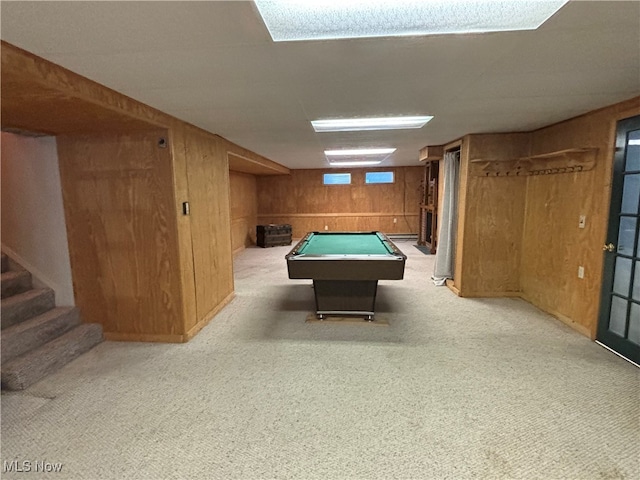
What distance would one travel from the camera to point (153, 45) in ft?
4.59

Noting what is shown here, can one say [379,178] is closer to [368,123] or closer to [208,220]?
[368,123]

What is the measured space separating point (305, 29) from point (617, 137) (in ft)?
9.23

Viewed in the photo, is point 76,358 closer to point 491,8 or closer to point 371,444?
point 371,444

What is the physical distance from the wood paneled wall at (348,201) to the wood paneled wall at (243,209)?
0.60 meters

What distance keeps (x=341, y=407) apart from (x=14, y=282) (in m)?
3.07

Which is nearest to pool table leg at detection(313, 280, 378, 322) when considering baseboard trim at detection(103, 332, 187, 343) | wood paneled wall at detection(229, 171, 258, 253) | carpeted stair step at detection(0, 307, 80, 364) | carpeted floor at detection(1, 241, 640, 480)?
carpeted floor at detection(1, 241, 640, 480)

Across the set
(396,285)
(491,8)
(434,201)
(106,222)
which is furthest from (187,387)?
(434,201)

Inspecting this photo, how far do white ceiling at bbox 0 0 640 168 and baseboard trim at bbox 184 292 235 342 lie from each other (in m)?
2.00

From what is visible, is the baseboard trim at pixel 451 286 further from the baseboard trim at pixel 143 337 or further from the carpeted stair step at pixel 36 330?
the carpeted stair step at pixel 36 330

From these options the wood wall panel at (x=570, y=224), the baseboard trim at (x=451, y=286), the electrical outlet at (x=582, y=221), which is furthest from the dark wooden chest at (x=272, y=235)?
the electrical outlet at (x=582, y=221)

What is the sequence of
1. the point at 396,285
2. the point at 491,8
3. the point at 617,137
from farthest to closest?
the point at 396,285, the point at 617,137, the point at 491,8

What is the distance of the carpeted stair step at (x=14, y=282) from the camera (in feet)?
8.91

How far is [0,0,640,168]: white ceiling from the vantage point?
120cm

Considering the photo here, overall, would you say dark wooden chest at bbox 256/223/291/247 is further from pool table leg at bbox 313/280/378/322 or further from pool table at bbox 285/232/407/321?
pool table leg at bbox 313/280/378/322
